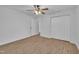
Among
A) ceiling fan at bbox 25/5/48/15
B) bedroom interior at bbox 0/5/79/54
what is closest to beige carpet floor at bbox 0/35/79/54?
bedroom interior at bbox 0/5/79/54

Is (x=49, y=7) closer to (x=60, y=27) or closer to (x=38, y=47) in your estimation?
(x=60, y=27)

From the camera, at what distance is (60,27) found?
1.36 metres

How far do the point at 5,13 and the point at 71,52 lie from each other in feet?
2.74

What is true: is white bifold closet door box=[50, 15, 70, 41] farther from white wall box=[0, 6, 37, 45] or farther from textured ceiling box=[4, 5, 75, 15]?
white wall box=[0, 6, 37, 45]

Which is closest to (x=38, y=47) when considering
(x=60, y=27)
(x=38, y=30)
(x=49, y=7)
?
(x=38, y=30)

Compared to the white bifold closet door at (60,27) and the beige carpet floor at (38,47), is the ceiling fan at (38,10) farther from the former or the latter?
the beige carpet floor at (38,47)

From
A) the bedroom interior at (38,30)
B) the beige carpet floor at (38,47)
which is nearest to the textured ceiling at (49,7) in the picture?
the bedroom interior at (38,30)

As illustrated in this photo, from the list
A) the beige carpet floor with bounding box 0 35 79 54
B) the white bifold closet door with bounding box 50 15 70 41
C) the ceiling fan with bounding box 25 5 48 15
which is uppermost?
the ceiling fan with bounding box 25 5 48 15

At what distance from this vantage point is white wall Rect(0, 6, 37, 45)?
1.33m

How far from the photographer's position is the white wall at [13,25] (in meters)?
A: 1.33

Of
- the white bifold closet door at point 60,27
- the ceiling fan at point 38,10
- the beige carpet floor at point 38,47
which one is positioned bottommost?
the beige carpet floor at point 38,47

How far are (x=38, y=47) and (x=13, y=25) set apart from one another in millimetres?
366
